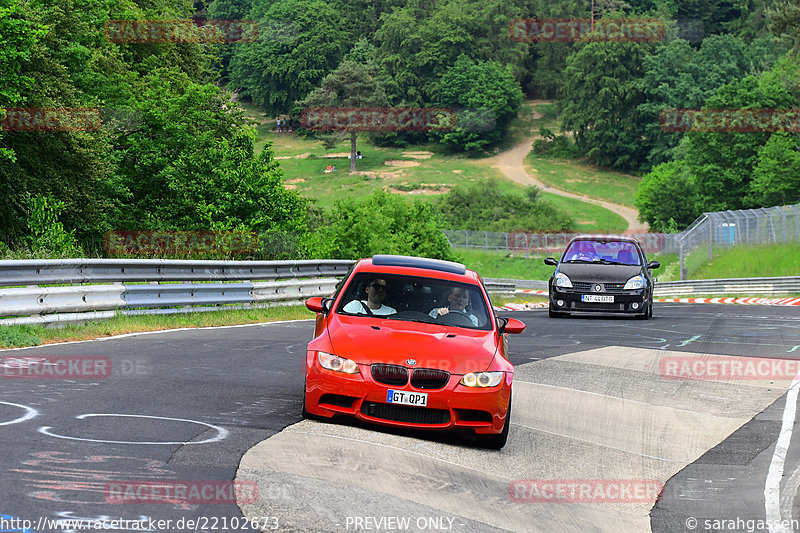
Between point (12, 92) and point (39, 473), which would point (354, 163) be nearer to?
point (12, 92)

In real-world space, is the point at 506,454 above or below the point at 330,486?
below

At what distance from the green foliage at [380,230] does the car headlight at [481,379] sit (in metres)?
29.9

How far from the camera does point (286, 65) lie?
154 metres

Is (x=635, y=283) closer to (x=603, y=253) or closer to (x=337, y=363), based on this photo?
(x=603, y=253)

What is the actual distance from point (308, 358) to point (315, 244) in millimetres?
33833

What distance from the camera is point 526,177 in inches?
4934

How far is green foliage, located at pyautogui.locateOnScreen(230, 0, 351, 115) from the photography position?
509ft

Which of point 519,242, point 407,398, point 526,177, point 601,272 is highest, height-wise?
point 407,398

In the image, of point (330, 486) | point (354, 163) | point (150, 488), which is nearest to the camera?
point (150, 488)

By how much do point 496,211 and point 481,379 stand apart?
96221mm

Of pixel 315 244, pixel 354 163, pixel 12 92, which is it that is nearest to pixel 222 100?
pixel 315 244

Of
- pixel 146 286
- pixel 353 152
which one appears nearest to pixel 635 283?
A: pixel 146 286

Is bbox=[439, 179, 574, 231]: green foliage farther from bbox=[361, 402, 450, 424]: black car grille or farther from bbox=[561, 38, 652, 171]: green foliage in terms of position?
bbox=[361, 402, 450, 424]: black car grille

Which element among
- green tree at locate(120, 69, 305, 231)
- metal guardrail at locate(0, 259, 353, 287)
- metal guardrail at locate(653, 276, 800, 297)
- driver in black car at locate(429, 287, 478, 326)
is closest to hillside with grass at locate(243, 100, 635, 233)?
metal guardrail at locate(653, 276, 800, 297)
